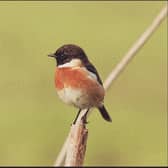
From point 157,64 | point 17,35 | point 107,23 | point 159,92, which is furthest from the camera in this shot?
point 107,23

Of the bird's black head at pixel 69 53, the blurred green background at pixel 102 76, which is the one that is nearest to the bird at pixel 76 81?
the bird's black head at pixel 69 53

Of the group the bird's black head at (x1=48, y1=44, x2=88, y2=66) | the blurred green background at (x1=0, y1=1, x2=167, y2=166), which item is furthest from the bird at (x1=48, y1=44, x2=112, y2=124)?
the blurred green background at (x1=0, y1=1, x2=167, y2=166)

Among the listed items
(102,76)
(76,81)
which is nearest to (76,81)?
→ (76,81)

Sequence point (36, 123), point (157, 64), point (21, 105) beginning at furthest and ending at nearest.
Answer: point (157, 64), point (21, 105), point (36, 123)

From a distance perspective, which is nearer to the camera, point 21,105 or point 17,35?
point 21,105

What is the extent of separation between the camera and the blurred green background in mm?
10102

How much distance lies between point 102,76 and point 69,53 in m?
7.54

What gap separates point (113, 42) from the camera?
46.7 feet

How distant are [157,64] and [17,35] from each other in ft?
7.37

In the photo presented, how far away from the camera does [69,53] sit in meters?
4.52

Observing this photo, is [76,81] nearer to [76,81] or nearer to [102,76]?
[76,81]

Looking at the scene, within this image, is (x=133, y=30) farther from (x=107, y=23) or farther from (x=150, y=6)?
(x=150, y=6)

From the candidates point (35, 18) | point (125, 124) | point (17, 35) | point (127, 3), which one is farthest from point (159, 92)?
point (127, 3)

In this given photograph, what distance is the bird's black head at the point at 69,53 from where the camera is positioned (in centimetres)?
447
